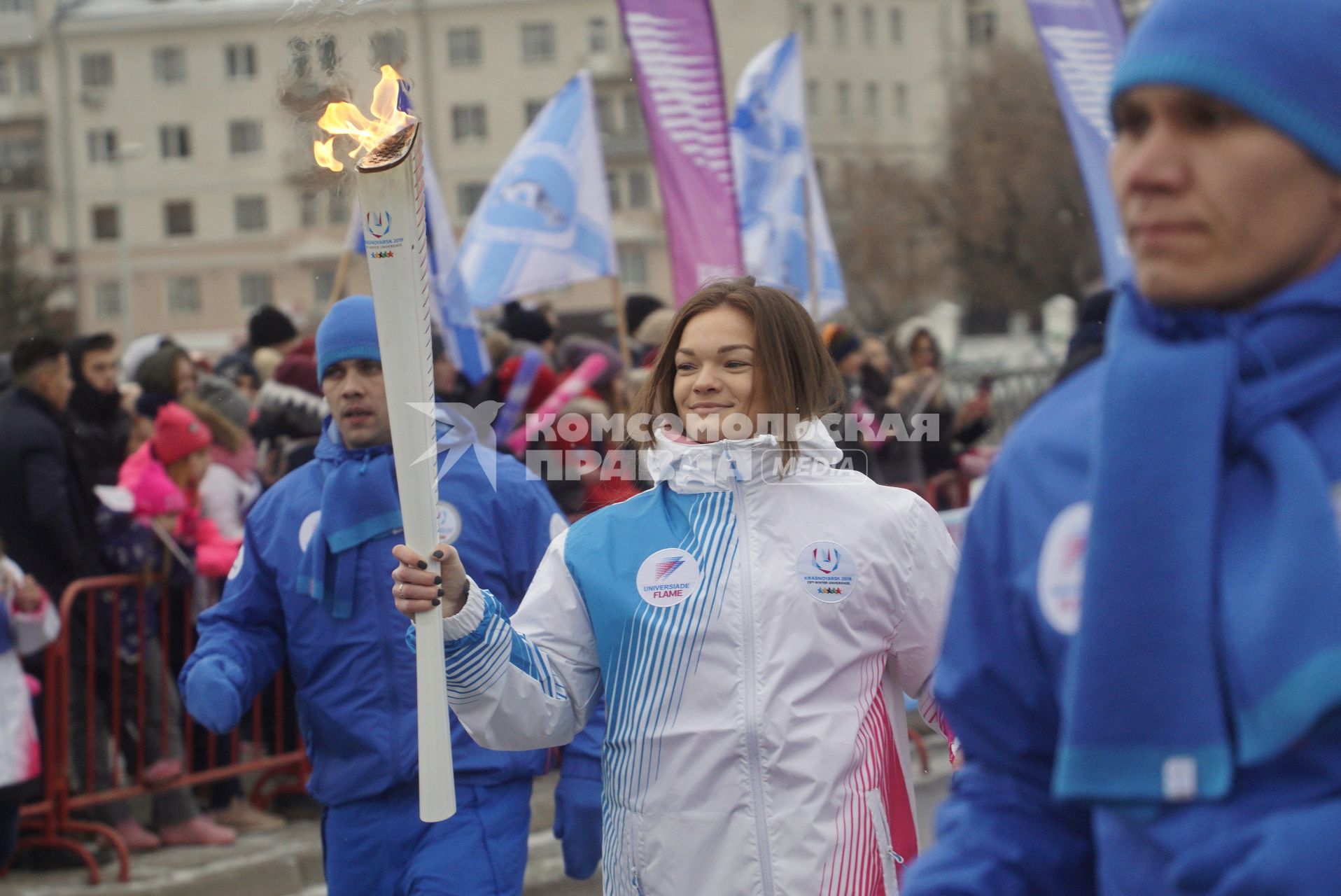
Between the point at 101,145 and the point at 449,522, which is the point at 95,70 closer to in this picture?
the point at 101,145

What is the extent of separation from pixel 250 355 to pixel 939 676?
897 centimetres

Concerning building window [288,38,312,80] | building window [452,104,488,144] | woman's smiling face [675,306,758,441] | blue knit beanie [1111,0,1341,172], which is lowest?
woman's smiling face [675,306,758,441]

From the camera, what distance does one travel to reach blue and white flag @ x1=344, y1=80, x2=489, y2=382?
8.94 meters

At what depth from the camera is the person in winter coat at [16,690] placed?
5672mm

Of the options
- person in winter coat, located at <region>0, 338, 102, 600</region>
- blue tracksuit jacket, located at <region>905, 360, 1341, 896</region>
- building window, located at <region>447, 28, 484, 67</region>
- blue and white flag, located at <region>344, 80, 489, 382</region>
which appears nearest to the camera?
blue tracksuit jacket, located at <region>905, 360, 1341, 896</region>

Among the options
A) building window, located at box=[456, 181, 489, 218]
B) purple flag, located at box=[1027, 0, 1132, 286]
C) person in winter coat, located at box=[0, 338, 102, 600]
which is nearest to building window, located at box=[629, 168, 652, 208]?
building window, located at box=[456, 181, 489, 218]

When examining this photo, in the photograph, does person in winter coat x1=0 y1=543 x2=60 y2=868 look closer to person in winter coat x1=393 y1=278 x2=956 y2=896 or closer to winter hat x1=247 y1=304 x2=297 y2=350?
person in winter coat x1=393 y1=278 x2=956 y2=896

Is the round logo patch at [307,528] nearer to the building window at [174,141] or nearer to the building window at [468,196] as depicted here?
the building window at [468,196]

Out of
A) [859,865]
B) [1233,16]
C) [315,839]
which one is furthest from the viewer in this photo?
[315,839]

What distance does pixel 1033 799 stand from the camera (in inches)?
71.5

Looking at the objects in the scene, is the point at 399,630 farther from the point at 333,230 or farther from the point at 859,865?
the point at 333,230

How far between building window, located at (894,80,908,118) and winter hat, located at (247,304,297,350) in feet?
204

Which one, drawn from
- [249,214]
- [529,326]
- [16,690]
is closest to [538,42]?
[249,214]

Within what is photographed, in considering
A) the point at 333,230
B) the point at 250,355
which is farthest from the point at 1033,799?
the point at 333,230
